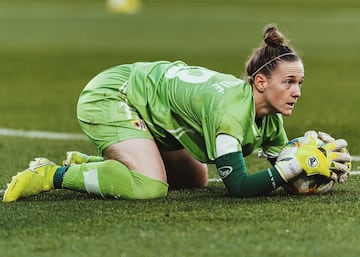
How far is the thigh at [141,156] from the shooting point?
7301 millimetres

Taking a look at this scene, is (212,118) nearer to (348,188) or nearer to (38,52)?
(348,188)

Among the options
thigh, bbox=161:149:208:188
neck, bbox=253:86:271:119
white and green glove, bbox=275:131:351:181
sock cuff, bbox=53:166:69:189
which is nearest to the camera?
white and green glove, bbox=275:131:351:181

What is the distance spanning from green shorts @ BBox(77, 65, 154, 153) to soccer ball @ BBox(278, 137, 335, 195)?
3.33 feet

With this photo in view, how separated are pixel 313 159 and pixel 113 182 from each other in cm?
131

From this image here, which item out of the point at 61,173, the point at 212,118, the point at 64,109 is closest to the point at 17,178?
the point at 61,173

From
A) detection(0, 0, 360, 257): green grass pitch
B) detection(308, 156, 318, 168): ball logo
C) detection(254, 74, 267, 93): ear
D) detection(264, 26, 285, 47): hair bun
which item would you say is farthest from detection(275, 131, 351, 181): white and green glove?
detection(264, 26, 285, 47): hair bun

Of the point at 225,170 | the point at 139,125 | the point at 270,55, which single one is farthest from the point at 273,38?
the point at 139,125

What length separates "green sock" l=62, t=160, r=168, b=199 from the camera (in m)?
7.20

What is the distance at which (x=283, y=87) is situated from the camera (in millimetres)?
7215

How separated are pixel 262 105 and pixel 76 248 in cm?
200

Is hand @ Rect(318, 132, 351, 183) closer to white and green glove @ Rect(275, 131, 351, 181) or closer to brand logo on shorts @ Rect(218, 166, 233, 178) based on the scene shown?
white and green glove @ Rect(275, 131, 351, 181)

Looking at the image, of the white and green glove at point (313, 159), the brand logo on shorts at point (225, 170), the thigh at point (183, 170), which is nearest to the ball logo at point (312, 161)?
the white and green glove at point (313, 159)

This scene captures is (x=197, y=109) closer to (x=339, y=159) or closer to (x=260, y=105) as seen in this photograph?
(x=260, y=105)

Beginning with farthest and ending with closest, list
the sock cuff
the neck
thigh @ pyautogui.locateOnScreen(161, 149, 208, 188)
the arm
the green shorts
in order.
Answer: thigh @ pyautogui.locateOnScreen(161, 149, 208, 188), the green shorts, the sock cuff, the neck, the arm
